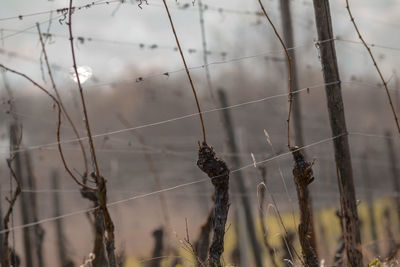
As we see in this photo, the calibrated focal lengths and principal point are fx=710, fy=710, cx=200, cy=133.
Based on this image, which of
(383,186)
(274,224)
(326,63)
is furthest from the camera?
(383,186)

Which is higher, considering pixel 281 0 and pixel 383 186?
pixel 281 0

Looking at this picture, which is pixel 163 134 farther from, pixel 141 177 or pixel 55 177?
pixel 55 177

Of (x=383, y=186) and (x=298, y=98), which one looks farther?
(x=383, y=186)

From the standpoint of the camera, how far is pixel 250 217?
12.3 m

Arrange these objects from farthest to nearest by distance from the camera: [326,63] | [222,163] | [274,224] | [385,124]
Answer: [385,124]
[274,224]
[326,63]
[222,163]

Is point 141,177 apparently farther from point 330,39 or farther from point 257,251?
point 330,39

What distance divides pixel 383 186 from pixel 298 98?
3482cm

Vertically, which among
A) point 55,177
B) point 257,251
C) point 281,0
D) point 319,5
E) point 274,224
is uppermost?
point 281,0

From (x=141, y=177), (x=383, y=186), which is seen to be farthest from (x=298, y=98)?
(x=141, y=177)

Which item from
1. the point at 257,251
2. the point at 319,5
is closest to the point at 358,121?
the point at 257,251

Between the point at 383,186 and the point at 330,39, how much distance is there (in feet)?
127

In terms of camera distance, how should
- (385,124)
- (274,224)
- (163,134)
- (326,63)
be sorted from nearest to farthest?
(326,63), (274,224), (385,124), (163,134)

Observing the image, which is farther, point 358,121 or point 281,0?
point 358,121

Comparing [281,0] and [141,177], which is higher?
[281,0]
